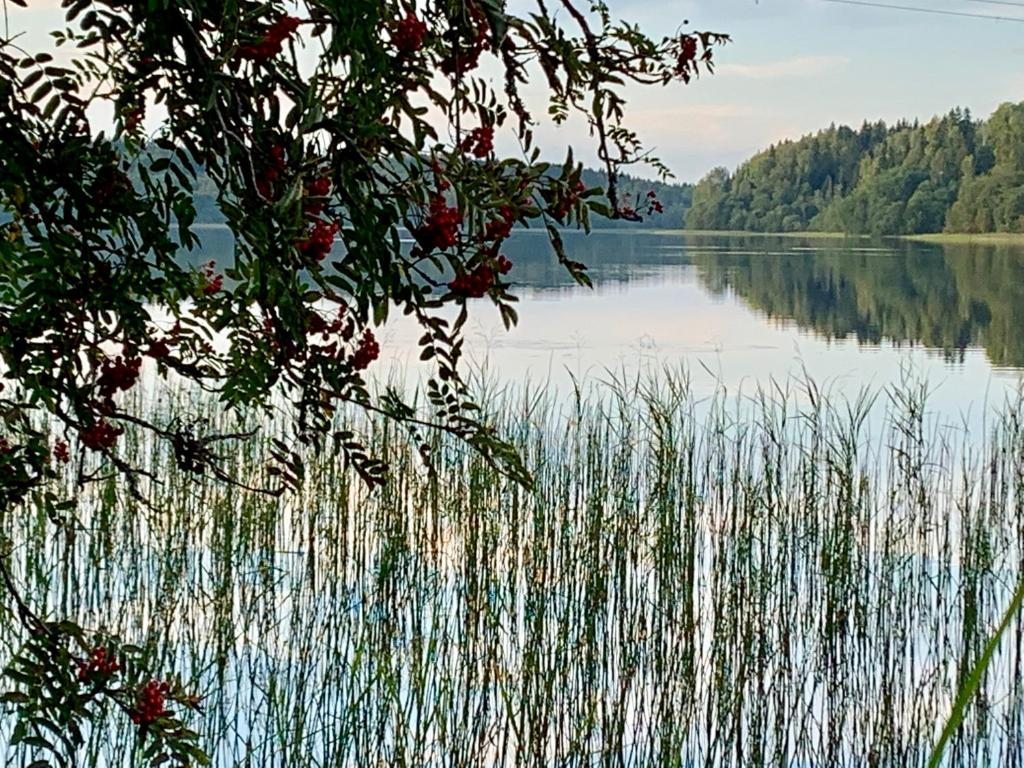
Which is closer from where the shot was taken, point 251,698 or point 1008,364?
point 251,698

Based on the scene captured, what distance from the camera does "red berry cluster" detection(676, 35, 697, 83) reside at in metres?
1.54

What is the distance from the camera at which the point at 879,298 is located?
17031mm

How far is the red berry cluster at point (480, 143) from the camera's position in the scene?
1260mm

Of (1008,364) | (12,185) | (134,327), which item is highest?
(12,185)

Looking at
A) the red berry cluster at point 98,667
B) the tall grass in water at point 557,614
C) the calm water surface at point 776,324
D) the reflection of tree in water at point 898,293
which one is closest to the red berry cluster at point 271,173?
the red berry cluster at point 98,667

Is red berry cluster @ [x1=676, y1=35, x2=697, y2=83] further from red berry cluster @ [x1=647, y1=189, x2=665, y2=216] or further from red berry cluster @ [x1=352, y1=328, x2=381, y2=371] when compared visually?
red berry cluster @ [x1=352, y1=328, x2=381, y2=371]

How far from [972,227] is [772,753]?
29.3 metres

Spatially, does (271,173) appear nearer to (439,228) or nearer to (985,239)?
(439,228)

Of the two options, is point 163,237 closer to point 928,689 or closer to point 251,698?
point 251,698

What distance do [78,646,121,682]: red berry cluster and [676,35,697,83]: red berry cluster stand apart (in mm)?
933

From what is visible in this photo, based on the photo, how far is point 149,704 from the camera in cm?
150

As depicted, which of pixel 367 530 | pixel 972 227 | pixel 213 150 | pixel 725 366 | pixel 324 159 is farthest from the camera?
pixel 972 227

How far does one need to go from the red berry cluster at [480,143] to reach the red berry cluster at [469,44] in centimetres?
6

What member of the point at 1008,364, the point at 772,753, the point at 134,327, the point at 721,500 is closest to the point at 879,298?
the point at 1008,364
